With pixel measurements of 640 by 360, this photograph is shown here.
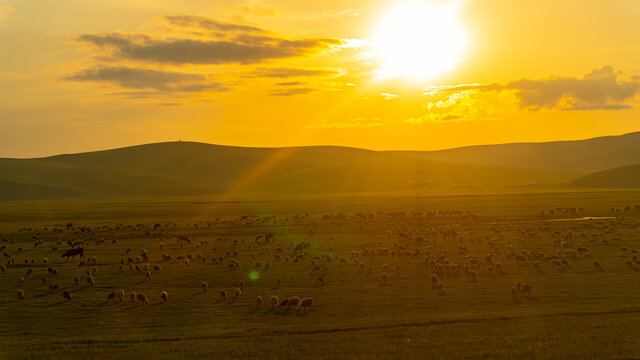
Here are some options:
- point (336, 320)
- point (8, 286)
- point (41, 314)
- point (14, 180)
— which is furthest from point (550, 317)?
point (14, 180)

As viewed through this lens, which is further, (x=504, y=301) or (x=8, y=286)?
(x=8, y=286)

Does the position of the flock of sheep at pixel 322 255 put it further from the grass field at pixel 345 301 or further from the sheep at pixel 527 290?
the grass field at pixel 345 301

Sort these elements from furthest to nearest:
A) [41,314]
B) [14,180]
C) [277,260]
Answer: [14,180]
[277,260]
[41,314]

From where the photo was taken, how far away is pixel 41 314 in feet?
80.4

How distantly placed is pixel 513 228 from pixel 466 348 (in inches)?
1683

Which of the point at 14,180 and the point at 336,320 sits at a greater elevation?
the point at 14,180

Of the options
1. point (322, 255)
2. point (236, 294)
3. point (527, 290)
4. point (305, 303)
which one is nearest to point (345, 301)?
point (305, 303)

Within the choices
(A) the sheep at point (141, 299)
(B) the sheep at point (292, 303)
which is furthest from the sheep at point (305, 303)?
(A) the sheep at point (141, 299)

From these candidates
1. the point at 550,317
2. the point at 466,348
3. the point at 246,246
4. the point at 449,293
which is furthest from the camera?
the point at 246,246

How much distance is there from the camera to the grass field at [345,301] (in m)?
18.9

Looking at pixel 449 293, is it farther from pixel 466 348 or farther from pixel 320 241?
pixel 320 241

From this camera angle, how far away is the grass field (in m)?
18.9

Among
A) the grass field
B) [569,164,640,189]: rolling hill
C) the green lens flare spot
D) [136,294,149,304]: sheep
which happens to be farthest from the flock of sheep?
[569,164,640,189]: rolling hill

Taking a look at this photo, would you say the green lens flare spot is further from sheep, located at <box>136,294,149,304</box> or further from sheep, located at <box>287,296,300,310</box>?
sheep, located at <box>287,296,300,310</box>
